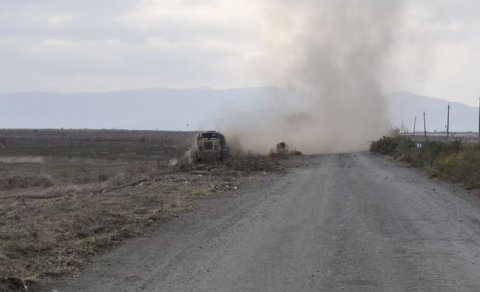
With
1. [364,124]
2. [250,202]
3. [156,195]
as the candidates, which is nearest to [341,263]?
[250,202]

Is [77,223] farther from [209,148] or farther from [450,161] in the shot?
[209,148]

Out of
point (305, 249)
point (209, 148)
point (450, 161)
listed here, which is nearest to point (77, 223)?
point (305, 249)

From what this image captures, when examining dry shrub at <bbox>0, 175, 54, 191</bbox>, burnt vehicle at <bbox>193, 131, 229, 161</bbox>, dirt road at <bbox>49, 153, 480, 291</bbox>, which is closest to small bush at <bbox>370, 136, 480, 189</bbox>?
dirt road at <bbox>49, 153, 480, 291</bbox>

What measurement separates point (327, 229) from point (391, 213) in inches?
131

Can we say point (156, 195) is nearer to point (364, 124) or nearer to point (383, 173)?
point (383, 173)

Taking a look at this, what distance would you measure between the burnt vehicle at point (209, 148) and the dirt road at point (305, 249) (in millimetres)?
18062

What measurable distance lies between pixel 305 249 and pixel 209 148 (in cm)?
2692

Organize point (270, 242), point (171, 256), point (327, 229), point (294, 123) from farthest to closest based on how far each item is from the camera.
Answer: point (294, 123) → point (327, 229) → point (270, 242) → point (171, 256)

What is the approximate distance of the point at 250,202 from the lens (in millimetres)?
17781


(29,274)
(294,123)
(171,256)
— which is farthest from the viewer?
(294,123)

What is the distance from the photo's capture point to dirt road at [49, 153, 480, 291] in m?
8.01

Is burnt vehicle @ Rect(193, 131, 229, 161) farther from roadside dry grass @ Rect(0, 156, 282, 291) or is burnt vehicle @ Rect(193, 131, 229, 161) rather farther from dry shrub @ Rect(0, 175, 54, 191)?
roadside dry grass @ Rect(0, 156, 282, 291)

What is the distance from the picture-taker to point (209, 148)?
121ft

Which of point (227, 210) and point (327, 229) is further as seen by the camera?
point (227, 210)
